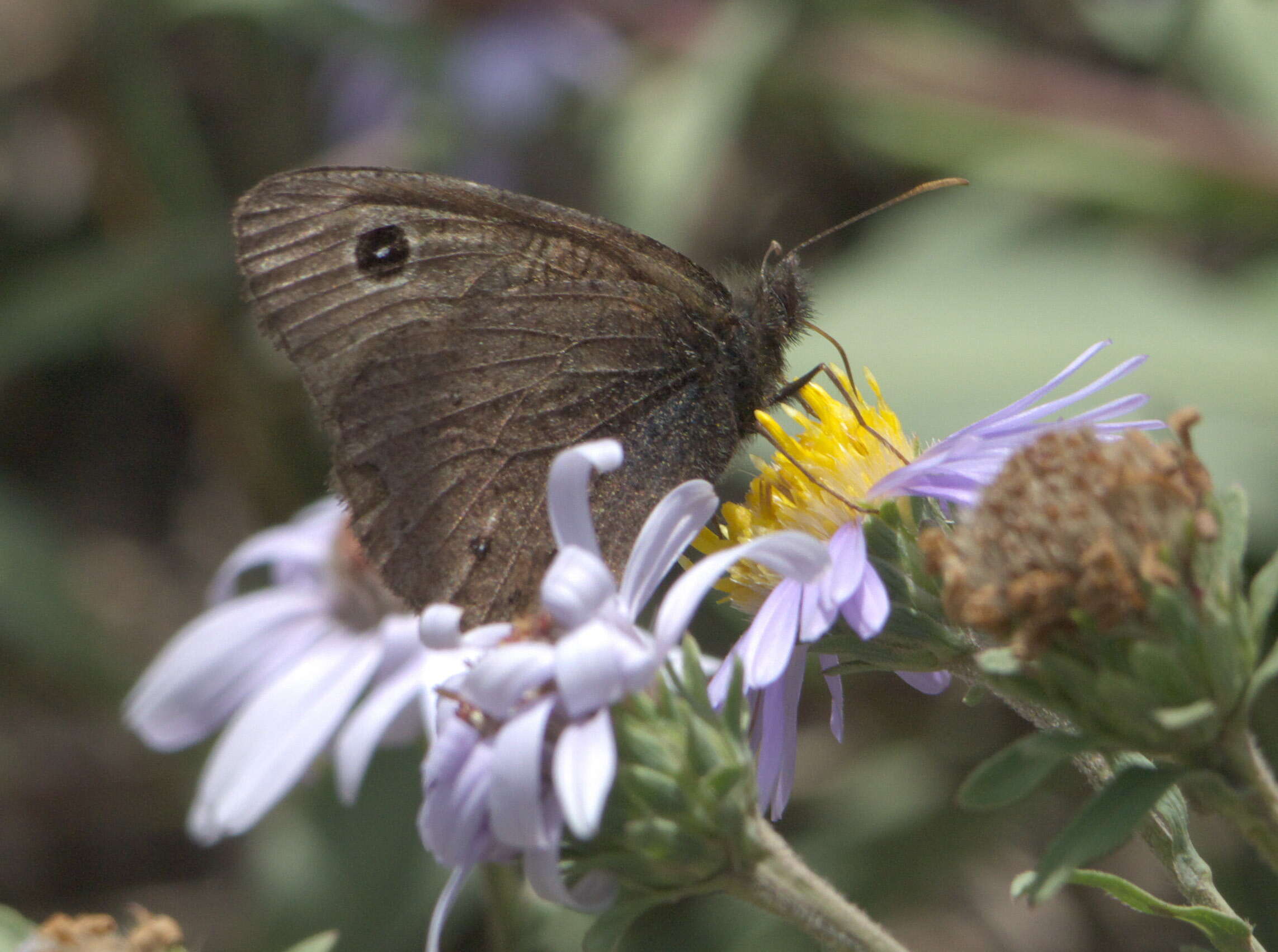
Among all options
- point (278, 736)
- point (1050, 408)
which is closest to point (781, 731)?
point (1050, 408)

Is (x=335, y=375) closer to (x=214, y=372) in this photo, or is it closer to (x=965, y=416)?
(x=965, y=416)

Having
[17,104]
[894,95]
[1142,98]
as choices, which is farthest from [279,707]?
[17,104]

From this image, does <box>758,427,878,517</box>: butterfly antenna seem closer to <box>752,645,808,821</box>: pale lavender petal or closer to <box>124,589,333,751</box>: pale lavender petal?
<box>752,645,808,821</box>: pale lavender petal

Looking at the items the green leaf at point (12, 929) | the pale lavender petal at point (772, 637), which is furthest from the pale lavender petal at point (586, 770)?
the green leaf at point (12, 929)

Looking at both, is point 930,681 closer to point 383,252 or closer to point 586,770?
point 586,770

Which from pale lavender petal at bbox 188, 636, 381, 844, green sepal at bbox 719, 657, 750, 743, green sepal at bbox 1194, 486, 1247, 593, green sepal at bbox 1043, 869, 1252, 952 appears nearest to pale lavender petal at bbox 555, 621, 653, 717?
green sepal at bbox 719, 657, 750, 743
